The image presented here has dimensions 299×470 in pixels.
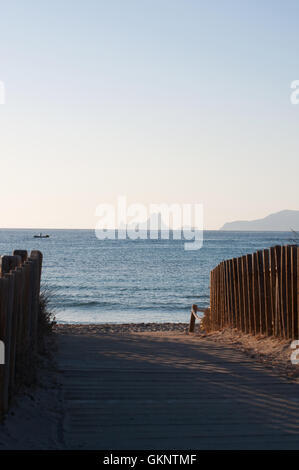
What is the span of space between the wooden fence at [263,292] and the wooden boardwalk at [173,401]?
1140 millimetres

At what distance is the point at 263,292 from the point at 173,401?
13.1ft

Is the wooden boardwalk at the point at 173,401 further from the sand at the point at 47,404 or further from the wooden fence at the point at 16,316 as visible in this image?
the wooden fence at the point at 16,316

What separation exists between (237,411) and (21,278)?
2239mm

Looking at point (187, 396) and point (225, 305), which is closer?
point (187, 396)

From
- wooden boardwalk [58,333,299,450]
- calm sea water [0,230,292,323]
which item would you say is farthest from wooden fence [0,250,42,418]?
calm sea water [0,230,292,323]

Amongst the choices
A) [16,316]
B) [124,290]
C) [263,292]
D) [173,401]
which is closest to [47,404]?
[16,316]

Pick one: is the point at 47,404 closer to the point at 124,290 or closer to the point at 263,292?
the point at 263,292

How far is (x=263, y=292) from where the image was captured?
9188mm

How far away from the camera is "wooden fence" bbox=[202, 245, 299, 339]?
8.24 metres

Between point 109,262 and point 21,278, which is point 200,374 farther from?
point 109,262

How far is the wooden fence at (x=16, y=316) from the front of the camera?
4.54m

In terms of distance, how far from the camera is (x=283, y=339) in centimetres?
846

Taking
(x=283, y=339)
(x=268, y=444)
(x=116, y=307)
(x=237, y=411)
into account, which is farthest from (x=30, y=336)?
(x=116, y=307)

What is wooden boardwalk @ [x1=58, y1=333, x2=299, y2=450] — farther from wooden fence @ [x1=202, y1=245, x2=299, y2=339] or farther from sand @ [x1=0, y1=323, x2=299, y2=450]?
wooden fence @ [x1=202, y1=245, x2=299, y2=339]
